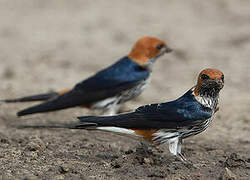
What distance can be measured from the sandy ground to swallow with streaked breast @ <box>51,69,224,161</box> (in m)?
0.23

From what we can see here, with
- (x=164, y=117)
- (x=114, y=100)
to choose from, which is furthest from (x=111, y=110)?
(x=164, y=117)

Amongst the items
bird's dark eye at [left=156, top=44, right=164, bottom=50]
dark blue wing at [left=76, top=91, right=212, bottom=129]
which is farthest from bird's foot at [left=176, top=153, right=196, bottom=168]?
bird's dark eye at [left=156, top=44, right=164, bottom=50]

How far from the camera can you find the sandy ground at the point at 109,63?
18.6 feet

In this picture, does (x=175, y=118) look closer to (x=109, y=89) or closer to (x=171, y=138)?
(x=171, y=138)

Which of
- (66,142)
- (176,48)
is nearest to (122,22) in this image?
(176,48)

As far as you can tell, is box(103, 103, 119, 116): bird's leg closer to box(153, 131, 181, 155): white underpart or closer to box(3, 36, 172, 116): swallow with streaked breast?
Result: box(3, 36, 172, 116): swallow with streaked breast

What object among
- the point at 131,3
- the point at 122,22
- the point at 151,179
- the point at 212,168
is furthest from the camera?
the point at 131,3

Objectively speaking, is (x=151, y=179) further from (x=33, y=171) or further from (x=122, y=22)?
(x=122, y=22)

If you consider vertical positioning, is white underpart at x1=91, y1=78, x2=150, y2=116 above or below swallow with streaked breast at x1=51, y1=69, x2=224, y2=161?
above

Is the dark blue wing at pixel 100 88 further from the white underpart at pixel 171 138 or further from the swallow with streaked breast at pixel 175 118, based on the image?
the white underpart at pixel 171 138

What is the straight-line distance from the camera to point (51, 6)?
14938 millimetres

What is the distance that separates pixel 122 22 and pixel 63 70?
2990mm

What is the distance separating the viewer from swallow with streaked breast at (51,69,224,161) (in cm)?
553

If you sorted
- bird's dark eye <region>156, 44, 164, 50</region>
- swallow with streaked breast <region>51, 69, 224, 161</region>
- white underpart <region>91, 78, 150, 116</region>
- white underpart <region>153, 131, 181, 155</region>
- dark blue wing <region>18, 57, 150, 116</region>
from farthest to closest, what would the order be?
bird's dark eye <region>156, 44, 164, 50</region> → white underpart <region>91, 78, 150, 116</region> → dark blue wing <region>18, 57, 150, 116</region> → white underpart <region>153, 131, 181, 155</region> → swallow with streaked breast <region>51, 69, 224, 161</region>
